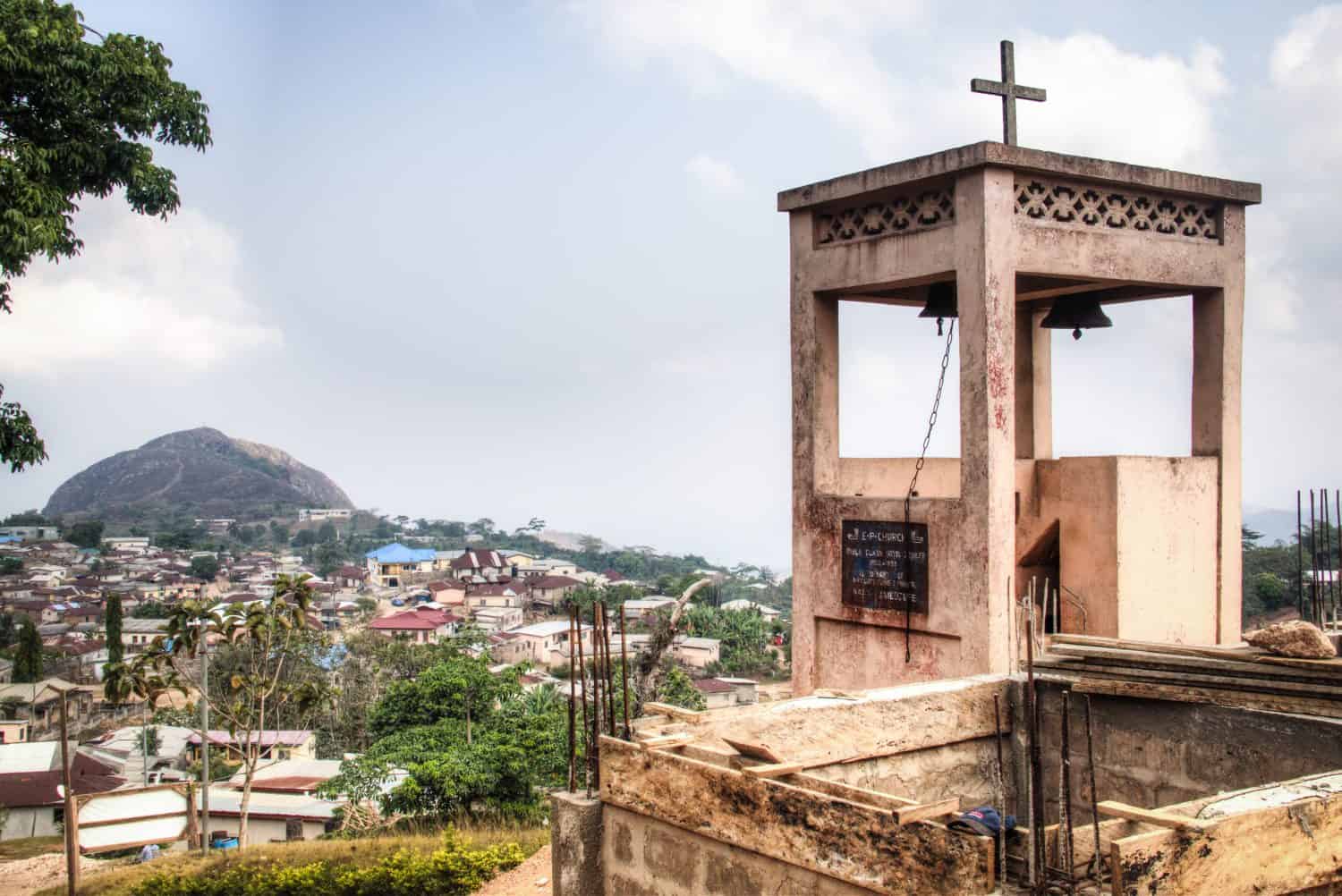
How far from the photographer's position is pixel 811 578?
8172mm

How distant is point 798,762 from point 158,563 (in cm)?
9354

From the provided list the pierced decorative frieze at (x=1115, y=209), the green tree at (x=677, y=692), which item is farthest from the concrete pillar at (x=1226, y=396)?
the green tree at (x=677, y=692)

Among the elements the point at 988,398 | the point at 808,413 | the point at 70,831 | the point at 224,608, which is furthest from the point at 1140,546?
the point at 224,608

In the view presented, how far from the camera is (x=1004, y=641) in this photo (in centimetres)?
710

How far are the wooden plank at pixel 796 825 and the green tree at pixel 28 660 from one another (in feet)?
156

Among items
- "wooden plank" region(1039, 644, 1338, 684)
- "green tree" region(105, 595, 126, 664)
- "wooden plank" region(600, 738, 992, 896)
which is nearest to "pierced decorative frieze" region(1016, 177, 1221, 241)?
"wooden plank" region(1039, 644, 1338, 684)

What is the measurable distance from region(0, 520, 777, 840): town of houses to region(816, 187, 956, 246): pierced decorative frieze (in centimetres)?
307

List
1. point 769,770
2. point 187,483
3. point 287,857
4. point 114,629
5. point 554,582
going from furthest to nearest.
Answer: point 187,483 → point 554,582 → point 114,629 → point 287,857 → point 769,770

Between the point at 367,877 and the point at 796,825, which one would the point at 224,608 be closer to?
the point at 367,877

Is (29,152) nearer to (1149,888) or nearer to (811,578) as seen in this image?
(811,578)

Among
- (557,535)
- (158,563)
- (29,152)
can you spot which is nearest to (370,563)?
(158,563)

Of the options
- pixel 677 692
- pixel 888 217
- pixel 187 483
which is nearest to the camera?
pixel 888 217

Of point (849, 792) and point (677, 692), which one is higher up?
point (849, 792)

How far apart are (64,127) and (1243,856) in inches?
523
